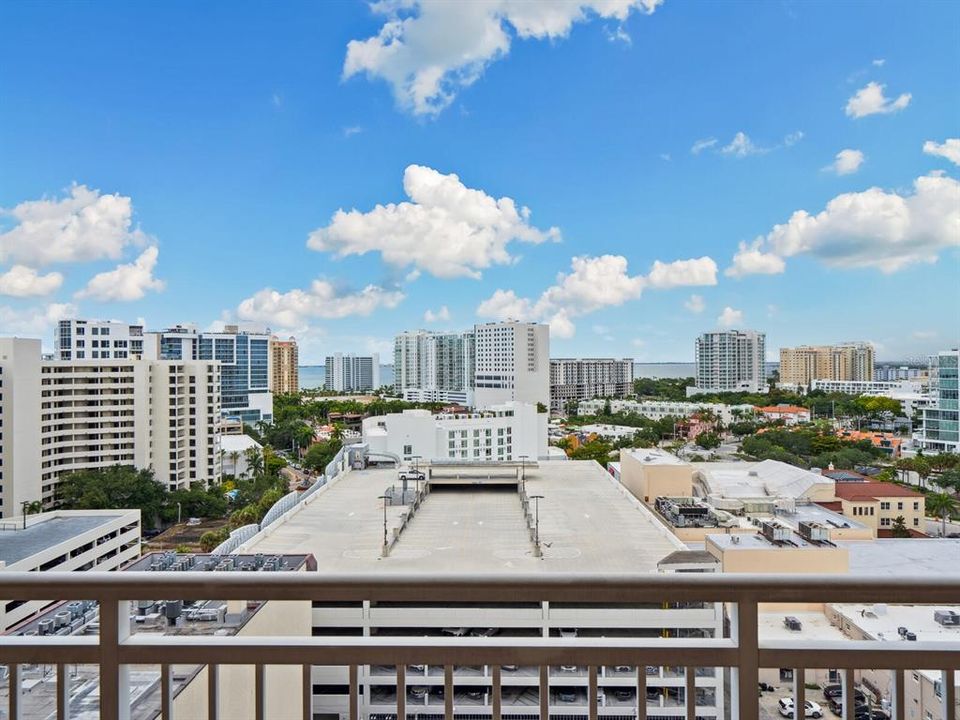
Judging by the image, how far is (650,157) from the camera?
6.59 metres

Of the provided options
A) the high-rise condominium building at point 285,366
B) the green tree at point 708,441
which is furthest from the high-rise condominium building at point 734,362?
the high-rise condominium building at point 285,366

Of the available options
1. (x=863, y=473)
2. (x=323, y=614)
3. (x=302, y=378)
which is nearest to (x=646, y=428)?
(x=863, y=473)

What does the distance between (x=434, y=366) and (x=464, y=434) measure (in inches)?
673

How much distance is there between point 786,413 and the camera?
21375 mm

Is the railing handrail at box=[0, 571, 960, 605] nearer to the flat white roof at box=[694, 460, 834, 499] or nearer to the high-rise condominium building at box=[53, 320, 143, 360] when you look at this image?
the flat white roof at box=[694, 460, 834, 499]

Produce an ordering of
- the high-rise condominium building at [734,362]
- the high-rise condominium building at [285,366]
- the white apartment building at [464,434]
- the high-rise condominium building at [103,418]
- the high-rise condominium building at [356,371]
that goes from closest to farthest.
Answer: the high-rise condominium building at [103,418] → the white apartment building at [464,434] → the high-rise condominium building at [734,362] → the high-rise condominium building at [285,366] → the high-rise condominium building at [356,371]

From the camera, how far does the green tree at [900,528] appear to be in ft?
28.6

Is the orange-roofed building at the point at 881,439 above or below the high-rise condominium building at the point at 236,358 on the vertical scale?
below

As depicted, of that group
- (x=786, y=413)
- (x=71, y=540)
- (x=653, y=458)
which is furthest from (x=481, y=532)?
(x=786, y=413)

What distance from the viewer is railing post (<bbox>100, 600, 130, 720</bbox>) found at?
624 mm

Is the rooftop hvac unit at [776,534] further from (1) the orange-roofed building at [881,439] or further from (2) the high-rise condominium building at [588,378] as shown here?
(2) the high-rise condominium building at [588,378]

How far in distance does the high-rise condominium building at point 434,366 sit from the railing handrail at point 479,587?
26846 millimetres

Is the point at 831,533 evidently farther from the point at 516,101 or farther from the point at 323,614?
the point at 323,614

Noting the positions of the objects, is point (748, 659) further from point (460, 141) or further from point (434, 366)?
point (434, 366)
